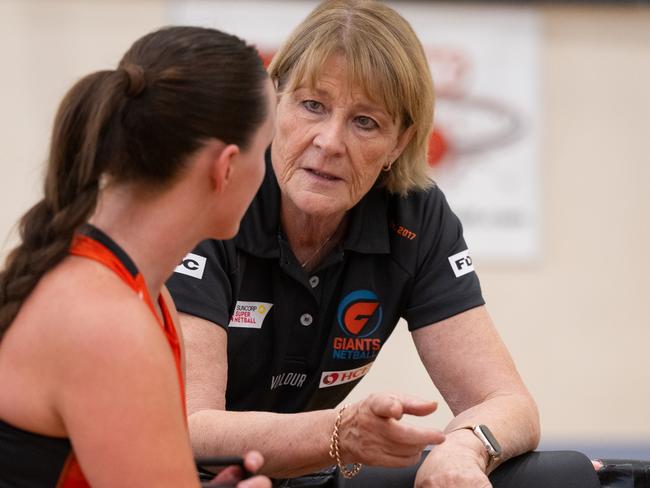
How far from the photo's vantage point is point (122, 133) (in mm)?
1237

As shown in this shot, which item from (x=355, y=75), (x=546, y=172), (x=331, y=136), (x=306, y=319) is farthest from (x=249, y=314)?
(x=546, y=172)

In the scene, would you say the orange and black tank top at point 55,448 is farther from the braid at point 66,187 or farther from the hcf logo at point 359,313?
the hcf logo at point 359,313

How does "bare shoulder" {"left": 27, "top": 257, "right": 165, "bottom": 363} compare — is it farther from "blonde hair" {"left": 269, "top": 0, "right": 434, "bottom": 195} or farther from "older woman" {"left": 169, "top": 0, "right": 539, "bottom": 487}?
"blonde hair" {"left": 269, "top": 0, "right": 434, "bottom": 195}

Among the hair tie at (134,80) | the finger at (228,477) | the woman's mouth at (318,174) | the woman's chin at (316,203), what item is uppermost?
the hair tie at (134,80)

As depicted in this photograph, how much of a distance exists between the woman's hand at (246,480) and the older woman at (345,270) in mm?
273

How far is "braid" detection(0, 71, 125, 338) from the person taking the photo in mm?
1212

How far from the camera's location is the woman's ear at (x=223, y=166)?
128 cm

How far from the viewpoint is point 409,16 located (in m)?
4.98

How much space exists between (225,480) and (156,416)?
0.77 ft

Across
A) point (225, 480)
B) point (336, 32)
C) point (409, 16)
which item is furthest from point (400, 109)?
point (409, 16)

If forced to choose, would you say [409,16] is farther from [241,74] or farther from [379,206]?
[241,74]

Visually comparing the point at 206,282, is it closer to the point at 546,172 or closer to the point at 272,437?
the point at 272,437

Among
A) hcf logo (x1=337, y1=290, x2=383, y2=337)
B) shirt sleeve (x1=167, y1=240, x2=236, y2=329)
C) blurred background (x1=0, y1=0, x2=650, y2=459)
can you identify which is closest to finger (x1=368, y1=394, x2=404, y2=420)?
shirt sleeve (x1=167, y1=240, x2=236, y2=329)

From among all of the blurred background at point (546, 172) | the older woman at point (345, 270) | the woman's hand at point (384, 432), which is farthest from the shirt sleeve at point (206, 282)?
the blurred background at point (546, 172)
